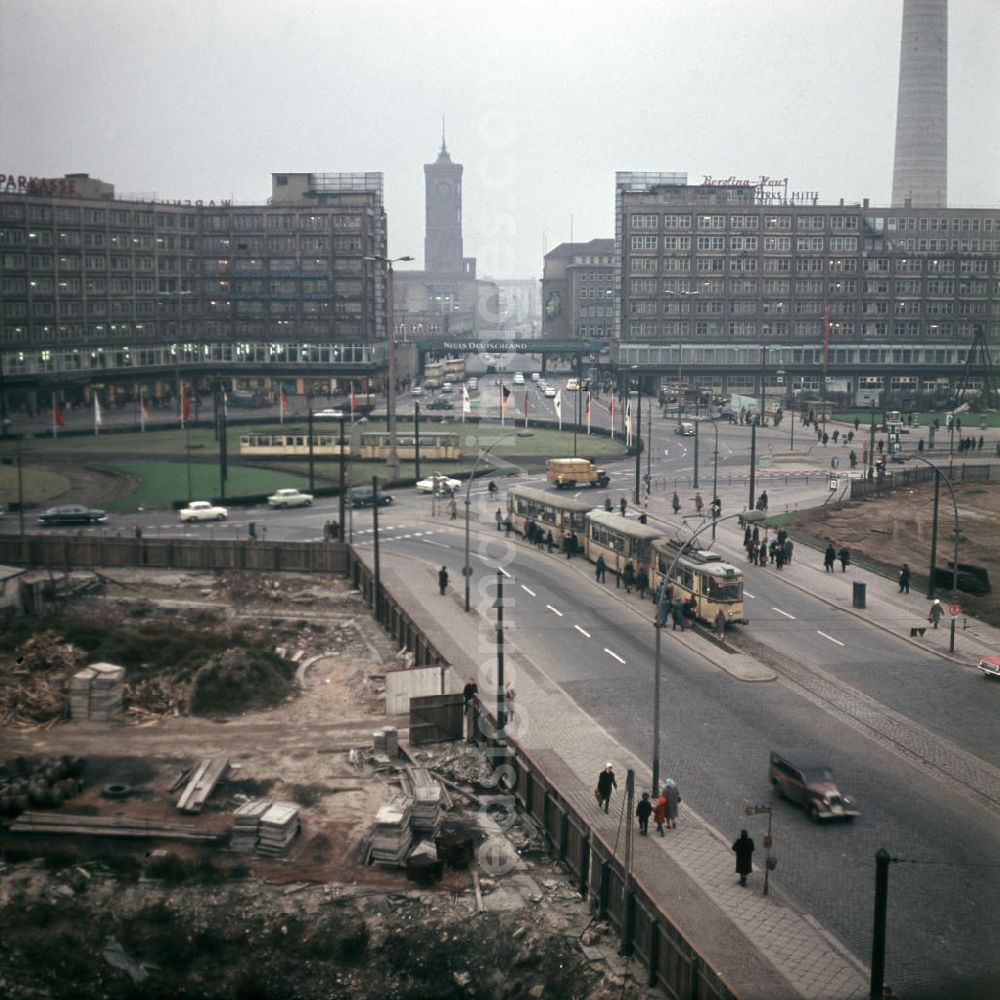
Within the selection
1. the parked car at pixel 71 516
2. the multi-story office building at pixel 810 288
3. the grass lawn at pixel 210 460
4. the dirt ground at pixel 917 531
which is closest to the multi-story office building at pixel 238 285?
the grass lawn at pixel 210 460

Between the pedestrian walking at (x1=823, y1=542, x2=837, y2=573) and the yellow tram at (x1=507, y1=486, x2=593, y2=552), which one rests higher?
the yellow tram at (x1=507, y1=486, x2=593, y2=552)

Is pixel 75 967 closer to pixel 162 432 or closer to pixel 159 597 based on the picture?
pixel 159 597

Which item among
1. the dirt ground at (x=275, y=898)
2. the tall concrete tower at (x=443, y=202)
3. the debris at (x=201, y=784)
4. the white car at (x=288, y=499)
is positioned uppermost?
the tall concrete tower at (x=443, y=202)

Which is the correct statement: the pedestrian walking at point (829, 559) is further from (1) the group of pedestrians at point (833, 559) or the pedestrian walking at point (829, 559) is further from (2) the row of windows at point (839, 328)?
(2) the row of windows at point (839, 328)

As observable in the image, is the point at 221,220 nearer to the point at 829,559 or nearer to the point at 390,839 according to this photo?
the point at 829,559

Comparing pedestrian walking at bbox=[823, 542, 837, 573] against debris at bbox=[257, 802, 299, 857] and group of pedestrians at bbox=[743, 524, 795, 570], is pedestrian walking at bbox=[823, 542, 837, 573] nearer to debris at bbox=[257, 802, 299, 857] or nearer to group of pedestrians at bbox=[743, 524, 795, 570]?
group of pedestrians at bbox=[743, 524, 795, 570]

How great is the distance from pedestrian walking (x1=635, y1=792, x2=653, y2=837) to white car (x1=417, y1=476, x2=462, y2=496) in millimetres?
44690

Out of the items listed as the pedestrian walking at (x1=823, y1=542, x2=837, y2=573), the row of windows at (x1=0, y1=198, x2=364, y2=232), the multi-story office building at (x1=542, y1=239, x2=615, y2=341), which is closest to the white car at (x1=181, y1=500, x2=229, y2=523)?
the pedestrian walking at (x1=823, y1=542, x2=837, y2=573)

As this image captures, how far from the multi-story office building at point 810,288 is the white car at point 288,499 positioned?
7494cm

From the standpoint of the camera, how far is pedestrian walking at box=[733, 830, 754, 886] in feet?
69.9

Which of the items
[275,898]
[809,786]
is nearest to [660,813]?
[809,786]

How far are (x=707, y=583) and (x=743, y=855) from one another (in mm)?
19597

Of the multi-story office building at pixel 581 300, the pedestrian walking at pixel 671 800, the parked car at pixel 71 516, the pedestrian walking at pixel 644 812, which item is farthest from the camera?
the multi-story office building at pixel 581 300

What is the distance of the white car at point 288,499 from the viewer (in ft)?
215
